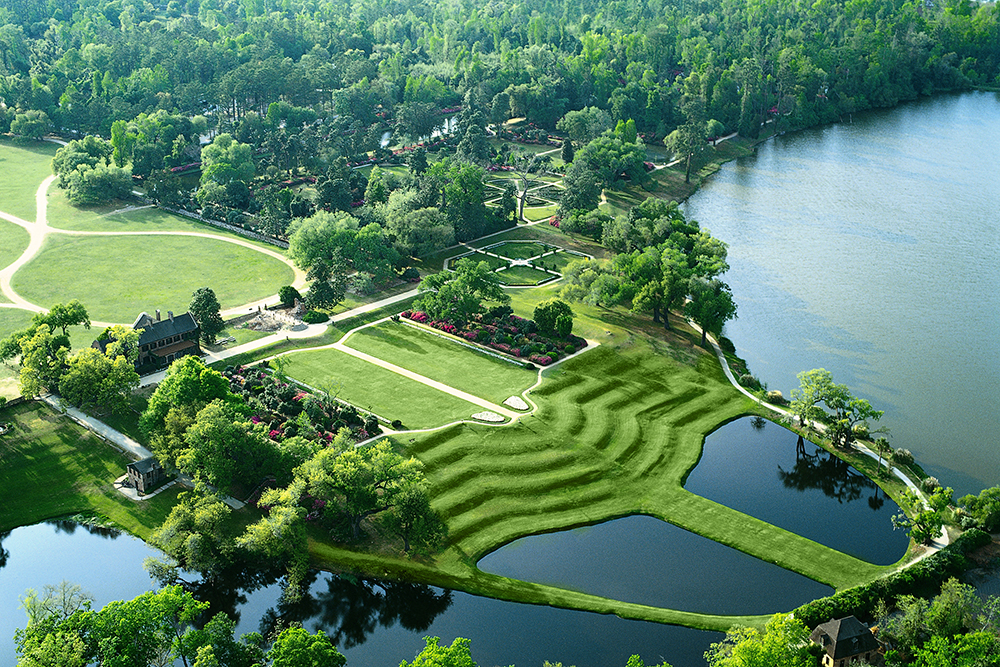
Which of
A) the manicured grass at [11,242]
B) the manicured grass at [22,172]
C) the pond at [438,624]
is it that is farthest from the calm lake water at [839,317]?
the manicured grass at [22,172]

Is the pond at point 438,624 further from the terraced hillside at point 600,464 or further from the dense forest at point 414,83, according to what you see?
the dense forest at point 414,83

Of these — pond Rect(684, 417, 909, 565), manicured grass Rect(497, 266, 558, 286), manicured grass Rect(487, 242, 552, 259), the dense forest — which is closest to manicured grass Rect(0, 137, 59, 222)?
the dense forest

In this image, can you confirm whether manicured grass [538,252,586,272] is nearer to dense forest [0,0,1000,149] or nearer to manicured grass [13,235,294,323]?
manicured grass [13,235,294,323]

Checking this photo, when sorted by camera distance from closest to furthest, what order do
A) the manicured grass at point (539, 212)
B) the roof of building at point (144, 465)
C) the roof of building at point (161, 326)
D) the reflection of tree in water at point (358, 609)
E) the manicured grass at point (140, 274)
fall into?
1. the reflection of tree in water at point (358, 609)
2. the roof of building at point (144, 465)
3. the roof of building at point (161, 326)
4. the manicured grass at point (140, 274)
5. the manicured grass at point (539, 212)

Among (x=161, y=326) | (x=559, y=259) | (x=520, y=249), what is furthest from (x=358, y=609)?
(x=520, y=249)

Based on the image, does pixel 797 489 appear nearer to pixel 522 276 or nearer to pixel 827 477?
pixel 827 477

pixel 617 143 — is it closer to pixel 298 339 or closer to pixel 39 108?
pixel 298 339
